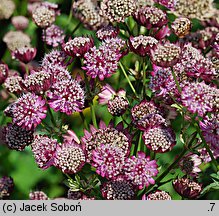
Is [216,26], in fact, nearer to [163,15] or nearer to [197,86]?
[163,15]

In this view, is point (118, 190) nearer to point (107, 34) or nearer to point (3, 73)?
point (107, 34)

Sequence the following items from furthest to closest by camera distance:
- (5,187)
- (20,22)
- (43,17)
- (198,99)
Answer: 1. (20,22)
2. (43,17)
3. (5,187)
4. (198,99)

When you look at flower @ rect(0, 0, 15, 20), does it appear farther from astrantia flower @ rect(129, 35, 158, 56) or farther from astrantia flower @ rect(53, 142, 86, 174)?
astrantia flower @ rect(53, 142, 86, 174)

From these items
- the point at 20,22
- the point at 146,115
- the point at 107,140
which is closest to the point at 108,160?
the point at 107,140

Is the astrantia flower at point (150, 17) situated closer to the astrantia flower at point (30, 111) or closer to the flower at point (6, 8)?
the astrantia flower at point (30, 111)

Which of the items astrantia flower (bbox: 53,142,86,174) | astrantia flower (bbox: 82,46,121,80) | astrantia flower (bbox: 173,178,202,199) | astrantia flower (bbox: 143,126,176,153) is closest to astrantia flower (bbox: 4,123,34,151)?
astrantia flower (bbox: 53,142,86,174)

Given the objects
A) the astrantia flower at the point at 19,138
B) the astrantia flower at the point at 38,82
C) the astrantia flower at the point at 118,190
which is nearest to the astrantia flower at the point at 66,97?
the astrantia flower at the point at 38,82
